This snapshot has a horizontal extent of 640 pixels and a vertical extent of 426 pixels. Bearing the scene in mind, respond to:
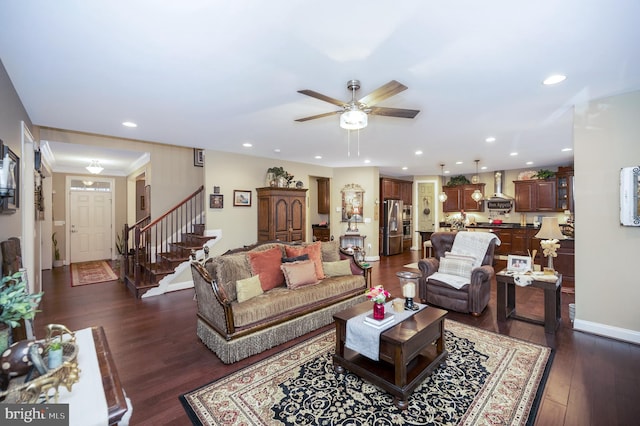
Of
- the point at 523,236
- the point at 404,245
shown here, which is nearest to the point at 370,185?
the point at 404,245

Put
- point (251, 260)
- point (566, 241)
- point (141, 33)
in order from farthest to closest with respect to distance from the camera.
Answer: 1. point (566, 241)
2. point (251, 260)
3. point (141, 33)

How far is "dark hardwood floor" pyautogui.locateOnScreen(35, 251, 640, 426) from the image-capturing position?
205 centimetres

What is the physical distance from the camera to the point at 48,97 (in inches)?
120

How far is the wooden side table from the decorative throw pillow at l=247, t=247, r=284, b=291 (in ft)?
9.19

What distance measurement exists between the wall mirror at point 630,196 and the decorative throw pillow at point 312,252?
342 centimetres

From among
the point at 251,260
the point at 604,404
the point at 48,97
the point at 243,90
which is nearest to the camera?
the point at 604,404

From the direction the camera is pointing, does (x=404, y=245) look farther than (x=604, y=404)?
Yes

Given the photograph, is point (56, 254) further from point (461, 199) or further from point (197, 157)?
point (461, 199)

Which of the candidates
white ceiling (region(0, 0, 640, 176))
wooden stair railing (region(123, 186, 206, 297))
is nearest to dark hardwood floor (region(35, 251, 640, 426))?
wooden stair railing (region(123, 186, 206, 297))

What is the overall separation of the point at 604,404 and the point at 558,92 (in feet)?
9.27

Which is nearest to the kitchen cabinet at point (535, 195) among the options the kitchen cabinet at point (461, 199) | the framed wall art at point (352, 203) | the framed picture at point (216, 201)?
the kitchen cabinet at point (461, 199)

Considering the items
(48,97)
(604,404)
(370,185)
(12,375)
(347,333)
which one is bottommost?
(604,404)

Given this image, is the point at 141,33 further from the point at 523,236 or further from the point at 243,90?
the point at 523,236

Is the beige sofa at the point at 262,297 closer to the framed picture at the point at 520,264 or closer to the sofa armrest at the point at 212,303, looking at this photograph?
the sofa armrest at the point at 212,303
